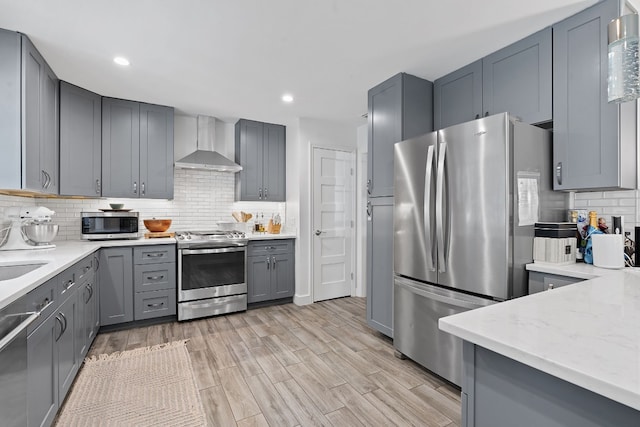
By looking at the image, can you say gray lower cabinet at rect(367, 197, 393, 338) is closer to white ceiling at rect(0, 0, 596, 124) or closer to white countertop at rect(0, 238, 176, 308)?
white ceiling at rect(0, 0, 596, 124)

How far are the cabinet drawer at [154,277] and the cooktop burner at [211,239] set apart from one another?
287mm

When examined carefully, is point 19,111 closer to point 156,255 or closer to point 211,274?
point 156,255

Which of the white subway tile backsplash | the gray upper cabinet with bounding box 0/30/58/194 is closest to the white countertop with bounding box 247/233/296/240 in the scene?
the white subway tile backsplash

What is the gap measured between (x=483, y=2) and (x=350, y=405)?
8.72 feet

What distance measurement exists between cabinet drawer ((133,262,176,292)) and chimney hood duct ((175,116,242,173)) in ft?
4.05

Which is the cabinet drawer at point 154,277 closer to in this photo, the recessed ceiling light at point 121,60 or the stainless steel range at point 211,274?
the stainless steel range at point 211,274

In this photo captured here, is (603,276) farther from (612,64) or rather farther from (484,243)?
(612,64)

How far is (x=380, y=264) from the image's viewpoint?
10.0 feet

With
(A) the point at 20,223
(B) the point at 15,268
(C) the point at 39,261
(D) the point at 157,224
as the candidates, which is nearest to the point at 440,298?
(C) the point at 39,261

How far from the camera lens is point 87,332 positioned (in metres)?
2.57

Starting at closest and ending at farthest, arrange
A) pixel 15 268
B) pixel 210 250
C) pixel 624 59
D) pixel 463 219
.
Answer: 1. pixel 624 59
2. pixel 15 268
3. pixel 463 219
4. pixel 210 250

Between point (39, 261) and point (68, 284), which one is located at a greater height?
point (39, 261)

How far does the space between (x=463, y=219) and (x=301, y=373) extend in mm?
1674

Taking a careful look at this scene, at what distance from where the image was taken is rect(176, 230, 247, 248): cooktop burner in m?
3.52
